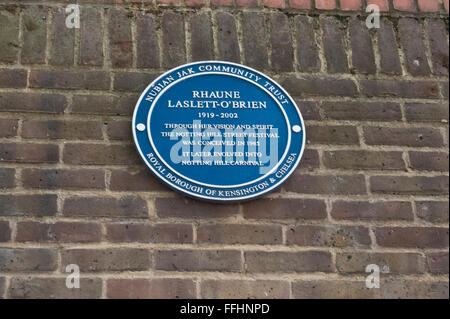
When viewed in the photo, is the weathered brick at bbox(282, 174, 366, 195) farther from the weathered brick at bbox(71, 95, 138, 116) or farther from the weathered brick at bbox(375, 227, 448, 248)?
the weathered brick at bbox(71, 95, 138, 116)

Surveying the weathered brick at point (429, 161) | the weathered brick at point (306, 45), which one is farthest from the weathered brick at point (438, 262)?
the weathered brick at point (306, 45)

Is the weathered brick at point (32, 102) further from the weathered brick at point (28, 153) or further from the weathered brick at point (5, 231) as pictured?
the weathered brick at point (5, 231)

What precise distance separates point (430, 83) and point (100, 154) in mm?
1374

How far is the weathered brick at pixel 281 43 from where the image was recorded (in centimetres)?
303

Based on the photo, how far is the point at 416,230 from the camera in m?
2.83

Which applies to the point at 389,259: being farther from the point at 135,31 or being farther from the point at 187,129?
the point at 135,31

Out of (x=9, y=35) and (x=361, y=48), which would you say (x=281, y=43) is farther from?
(x=9, y=35)

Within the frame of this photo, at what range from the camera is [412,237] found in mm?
2816

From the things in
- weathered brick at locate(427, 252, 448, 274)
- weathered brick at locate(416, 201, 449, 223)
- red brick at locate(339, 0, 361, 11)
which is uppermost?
red brick at locate(339, 0, 361, 11)

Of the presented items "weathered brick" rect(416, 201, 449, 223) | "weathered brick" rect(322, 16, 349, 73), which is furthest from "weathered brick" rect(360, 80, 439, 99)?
"weathered brick" rect(416, 201, 449, 223)

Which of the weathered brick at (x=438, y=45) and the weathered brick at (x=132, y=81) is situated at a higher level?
the weathered brick at (x=438, y=45)

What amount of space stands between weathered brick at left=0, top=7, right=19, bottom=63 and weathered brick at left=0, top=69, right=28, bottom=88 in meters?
0.05

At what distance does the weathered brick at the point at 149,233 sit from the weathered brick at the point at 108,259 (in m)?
0.04

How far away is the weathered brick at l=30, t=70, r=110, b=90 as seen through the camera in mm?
2912
